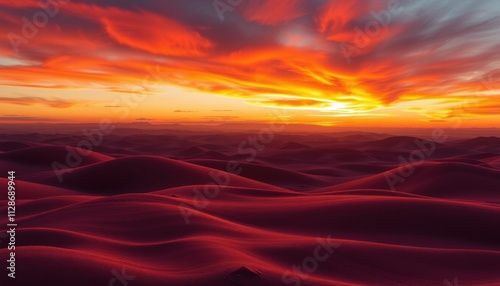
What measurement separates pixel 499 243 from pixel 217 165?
92.6 ft

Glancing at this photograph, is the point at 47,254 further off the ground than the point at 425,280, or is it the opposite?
the point at 47,254

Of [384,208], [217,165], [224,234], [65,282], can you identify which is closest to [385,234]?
[384,208]

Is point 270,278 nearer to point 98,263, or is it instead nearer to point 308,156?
point 98,263

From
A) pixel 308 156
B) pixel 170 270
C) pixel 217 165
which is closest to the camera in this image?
pixel 170 270

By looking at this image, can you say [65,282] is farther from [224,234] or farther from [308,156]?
[308,156]

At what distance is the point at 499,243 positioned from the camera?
9734mm

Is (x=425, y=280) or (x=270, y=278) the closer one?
(x=270, y=278)

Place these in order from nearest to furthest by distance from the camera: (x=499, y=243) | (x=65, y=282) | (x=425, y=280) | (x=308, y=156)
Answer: (x=65, y=282)
(x=425, y=280)
(x=499, y=243)
(x=308, y=156)

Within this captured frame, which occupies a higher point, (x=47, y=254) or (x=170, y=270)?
(x=47, y=254)

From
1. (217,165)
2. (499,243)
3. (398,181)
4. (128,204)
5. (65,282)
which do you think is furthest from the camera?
(217,165)

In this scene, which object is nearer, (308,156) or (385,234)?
(385,234)

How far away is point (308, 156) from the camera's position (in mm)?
59500

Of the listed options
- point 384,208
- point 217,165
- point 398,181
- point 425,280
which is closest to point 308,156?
point 217,165

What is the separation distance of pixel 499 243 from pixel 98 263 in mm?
9571
